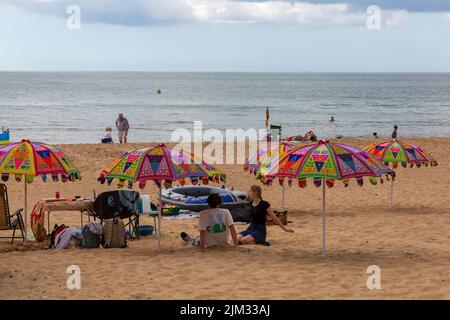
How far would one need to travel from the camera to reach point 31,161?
10.8 m

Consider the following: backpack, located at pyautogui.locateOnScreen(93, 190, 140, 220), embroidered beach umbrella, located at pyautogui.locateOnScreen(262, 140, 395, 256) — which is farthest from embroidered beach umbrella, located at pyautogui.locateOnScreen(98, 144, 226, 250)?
backpack, located at pyautogui.locateOnScreen(93, 190, 140, 220)

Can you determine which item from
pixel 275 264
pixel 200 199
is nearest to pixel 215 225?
pixel 275 264

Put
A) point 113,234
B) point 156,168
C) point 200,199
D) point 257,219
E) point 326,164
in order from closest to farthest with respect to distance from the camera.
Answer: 1. point 326,164
2. point 156,168
3. point 257,219
4. point 113,234
5. point 200,199

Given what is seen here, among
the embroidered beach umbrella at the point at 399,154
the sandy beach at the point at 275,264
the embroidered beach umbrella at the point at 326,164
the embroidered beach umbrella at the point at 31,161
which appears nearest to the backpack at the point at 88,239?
the sandy beach at the point at 275,264

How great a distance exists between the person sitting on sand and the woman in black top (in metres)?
0.44

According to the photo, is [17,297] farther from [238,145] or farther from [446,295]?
[238,145]

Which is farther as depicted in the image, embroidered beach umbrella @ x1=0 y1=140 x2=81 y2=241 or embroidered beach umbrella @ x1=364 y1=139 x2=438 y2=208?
embroidered beach umbrella @ x1=364 y1=139 x2=438 y2=208

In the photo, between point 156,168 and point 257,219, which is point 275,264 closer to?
point 257,219

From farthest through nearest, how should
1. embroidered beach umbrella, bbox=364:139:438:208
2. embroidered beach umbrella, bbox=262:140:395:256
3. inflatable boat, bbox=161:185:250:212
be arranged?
embroidered beach umbrella, bbox=364:139:438:208 < inflatable boat, bbox=161:185:250:212 < embroidered beach umbrella, bbox=262:140:395:256

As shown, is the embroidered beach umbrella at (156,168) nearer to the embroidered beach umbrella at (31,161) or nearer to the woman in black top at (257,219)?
the woman in black top at (257,219)

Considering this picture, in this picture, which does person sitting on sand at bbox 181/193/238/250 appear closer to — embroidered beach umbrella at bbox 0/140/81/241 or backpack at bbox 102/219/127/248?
backpack at bbox 102/219/127/248

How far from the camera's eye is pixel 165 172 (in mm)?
10188

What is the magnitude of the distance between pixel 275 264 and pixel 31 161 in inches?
157

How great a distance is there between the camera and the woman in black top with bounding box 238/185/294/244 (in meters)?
10.8
